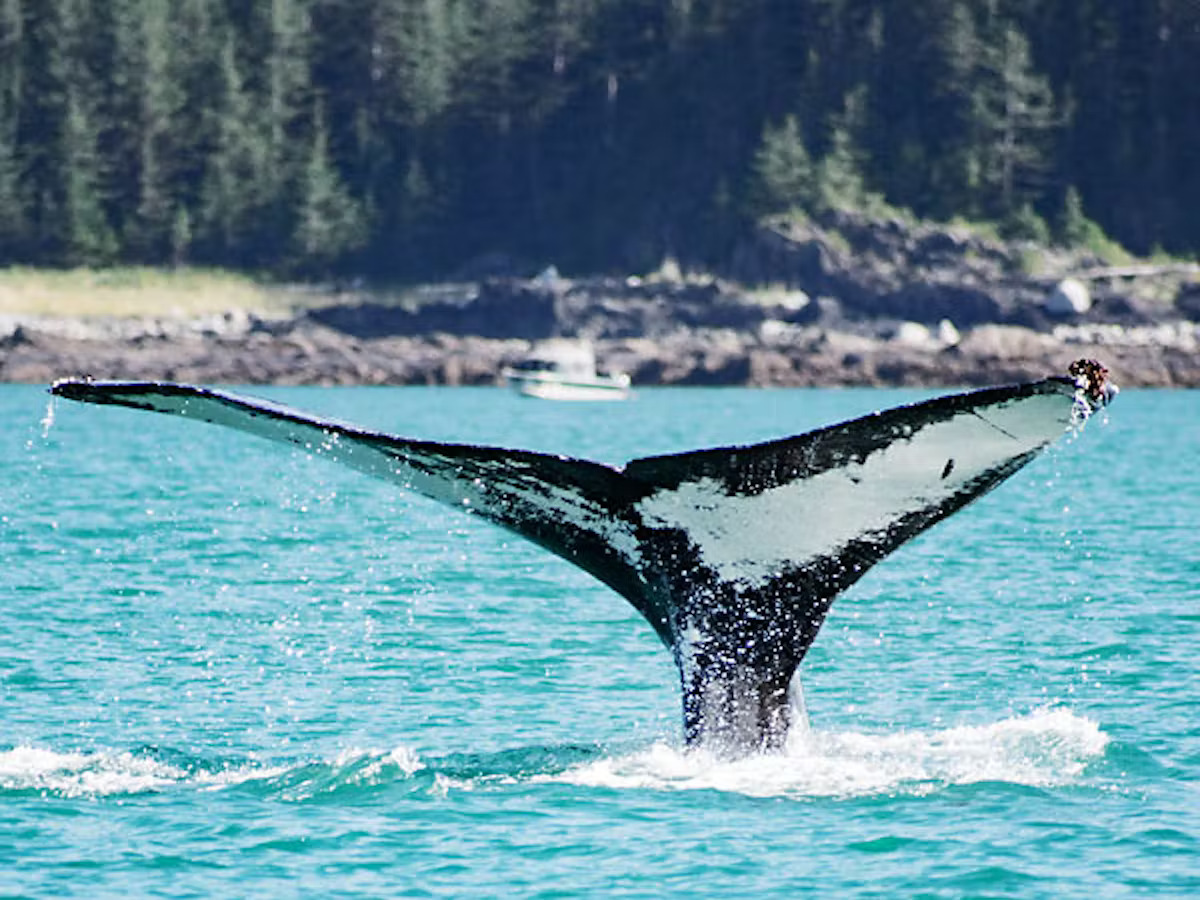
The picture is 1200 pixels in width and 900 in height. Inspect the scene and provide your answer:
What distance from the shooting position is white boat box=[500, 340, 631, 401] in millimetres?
70000

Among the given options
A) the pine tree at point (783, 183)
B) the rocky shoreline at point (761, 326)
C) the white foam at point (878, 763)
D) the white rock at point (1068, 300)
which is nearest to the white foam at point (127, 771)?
the white foam at point (878, 763)

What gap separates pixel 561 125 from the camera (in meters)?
98.1

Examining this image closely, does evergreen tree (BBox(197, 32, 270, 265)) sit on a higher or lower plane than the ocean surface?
higher

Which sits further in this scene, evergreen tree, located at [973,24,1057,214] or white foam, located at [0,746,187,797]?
evergreen tree, located at [973,24,1057,214]

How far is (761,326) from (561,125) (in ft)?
73.1

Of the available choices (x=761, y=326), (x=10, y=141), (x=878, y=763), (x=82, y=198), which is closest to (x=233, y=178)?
(x=82, y=198)

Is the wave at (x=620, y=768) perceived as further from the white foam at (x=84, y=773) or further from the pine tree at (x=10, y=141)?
the pine tree at (x=10, y=141)

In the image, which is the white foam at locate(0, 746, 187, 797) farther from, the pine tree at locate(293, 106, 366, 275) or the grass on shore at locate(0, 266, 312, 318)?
the pine tree at locate(293, 106, 366, 275)

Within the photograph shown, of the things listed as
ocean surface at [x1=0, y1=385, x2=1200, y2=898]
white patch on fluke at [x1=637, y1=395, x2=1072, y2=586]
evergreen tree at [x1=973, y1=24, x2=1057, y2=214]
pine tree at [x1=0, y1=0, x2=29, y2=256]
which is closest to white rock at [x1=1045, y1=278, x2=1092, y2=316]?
evergreen tree at [x1=973, y1=24, x2=1057, y2=214]

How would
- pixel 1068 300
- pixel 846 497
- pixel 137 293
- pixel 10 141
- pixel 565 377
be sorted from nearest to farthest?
pixel 846 497, pixel 565 377, pixel 1068 300, pixel 137 293, pixel 10 141

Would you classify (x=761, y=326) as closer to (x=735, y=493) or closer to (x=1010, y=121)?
(x=1010, y=121)

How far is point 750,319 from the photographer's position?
261 ft

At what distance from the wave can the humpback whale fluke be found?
3.84ft

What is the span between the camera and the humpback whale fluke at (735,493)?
7.63m
